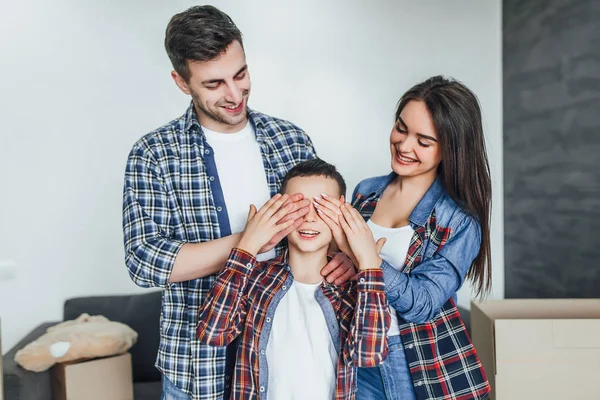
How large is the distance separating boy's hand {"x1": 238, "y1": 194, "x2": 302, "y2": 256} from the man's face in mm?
309

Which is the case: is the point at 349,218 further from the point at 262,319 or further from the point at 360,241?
the point at 262,319

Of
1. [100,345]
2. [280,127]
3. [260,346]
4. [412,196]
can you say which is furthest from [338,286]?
Answer: [100,345]

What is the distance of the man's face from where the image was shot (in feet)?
4.85

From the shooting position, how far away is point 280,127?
1.66 m

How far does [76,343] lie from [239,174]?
1411 mm

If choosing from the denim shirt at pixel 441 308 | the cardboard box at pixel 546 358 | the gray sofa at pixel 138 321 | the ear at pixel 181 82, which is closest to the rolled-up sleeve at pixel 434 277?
the denim shirt at pixel 441 308

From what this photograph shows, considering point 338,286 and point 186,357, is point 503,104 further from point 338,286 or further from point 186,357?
point 186,357

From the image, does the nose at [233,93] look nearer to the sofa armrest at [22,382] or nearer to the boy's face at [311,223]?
the boy's face at [311,223]

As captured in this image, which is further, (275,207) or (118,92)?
(118,92)

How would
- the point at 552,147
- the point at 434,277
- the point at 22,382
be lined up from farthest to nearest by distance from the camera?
the point at 552,147 < the point at 22,382 < the point at 434,277

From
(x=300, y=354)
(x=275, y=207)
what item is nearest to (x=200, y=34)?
(x=275, y=207)

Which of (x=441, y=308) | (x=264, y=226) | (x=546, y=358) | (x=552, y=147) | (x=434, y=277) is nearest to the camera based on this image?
(x=264, y=226)

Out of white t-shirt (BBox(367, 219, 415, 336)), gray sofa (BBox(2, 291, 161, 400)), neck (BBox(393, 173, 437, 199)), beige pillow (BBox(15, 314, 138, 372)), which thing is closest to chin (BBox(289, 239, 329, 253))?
white t-shirt (BBox(367, 219, 415, 336))

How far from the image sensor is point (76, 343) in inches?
99.3
